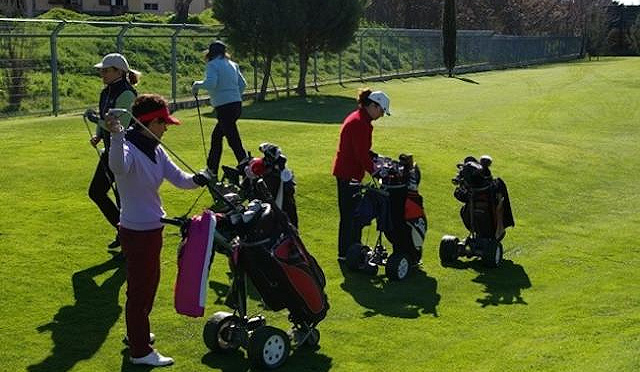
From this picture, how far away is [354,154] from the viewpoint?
31.4 feet

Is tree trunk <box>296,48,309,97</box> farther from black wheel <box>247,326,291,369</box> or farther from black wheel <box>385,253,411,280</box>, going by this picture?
black wheel <box>247,326,291,369</box>

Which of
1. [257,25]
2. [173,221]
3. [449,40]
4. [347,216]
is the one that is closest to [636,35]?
[449,40]

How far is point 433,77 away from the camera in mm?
45375

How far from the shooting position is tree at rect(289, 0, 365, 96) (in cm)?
2983

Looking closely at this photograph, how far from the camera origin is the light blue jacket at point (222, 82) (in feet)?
37.3

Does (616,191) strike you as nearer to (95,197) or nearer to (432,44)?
(95,197)

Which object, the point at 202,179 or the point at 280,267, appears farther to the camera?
the point at 280,267

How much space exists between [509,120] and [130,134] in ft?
65.1

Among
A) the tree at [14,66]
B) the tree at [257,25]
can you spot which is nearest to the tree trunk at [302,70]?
the tree at [257,25]

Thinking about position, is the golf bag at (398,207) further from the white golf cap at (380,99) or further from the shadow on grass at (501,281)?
the shadow on grass at (501,281)

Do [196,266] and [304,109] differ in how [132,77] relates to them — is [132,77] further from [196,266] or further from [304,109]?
[304,109]

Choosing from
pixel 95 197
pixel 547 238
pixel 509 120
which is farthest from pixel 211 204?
pixel 509 120

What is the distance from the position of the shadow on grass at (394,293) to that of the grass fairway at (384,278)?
0.10 feet

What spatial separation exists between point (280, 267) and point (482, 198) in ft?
13.8
